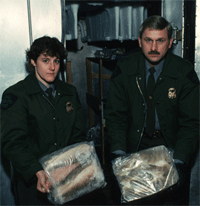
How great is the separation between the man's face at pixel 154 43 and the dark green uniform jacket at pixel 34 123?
0.72 meters

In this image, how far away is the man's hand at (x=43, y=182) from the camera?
1.66 m

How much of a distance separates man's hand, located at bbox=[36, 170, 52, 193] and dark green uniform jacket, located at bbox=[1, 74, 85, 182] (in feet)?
0.12

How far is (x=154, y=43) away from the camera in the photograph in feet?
6.50

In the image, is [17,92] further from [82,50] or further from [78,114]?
[82,50]

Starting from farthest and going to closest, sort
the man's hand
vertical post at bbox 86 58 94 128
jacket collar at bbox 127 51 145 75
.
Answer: vertical post at bbox 86 58 94 128 < jacket collar at bbox 127 51 145 75 < the man's hand

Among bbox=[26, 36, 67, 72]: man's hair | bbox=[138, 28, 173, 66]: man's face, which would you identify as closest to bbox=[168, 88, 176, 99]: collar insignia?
bbox=[138, 28, 173, 66]: man's face

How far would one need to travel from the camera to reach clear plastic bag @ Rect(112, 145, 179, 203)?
1746 millimetres

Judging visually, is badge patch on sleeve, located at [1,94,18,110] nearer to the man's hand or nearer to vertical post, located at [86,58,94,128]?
the man's hand

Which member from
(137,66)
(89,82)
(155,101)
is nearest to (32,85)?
(137,66)

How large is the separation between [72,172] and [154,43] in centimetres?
120

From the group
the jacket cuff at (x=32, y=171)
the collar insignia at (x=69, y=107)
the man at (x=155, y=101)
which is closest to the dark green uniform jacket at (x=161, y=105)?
the man at (x=155, y=101)

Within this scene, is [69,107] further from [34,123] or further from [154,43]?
[154,43]

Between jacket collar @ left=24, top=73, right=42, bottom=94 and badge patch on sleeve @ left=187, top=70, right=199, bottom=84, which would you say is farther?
badge patch on sleeve @ left=187, top=70, right=199, bottom=84

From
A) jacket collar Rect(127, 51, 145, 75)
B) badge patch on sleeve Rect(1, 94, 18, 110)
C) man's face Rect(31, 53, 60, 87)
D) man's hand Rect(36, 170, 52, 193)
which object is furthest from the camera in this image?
jacket collar Rect(127, 51, 145, 75)
